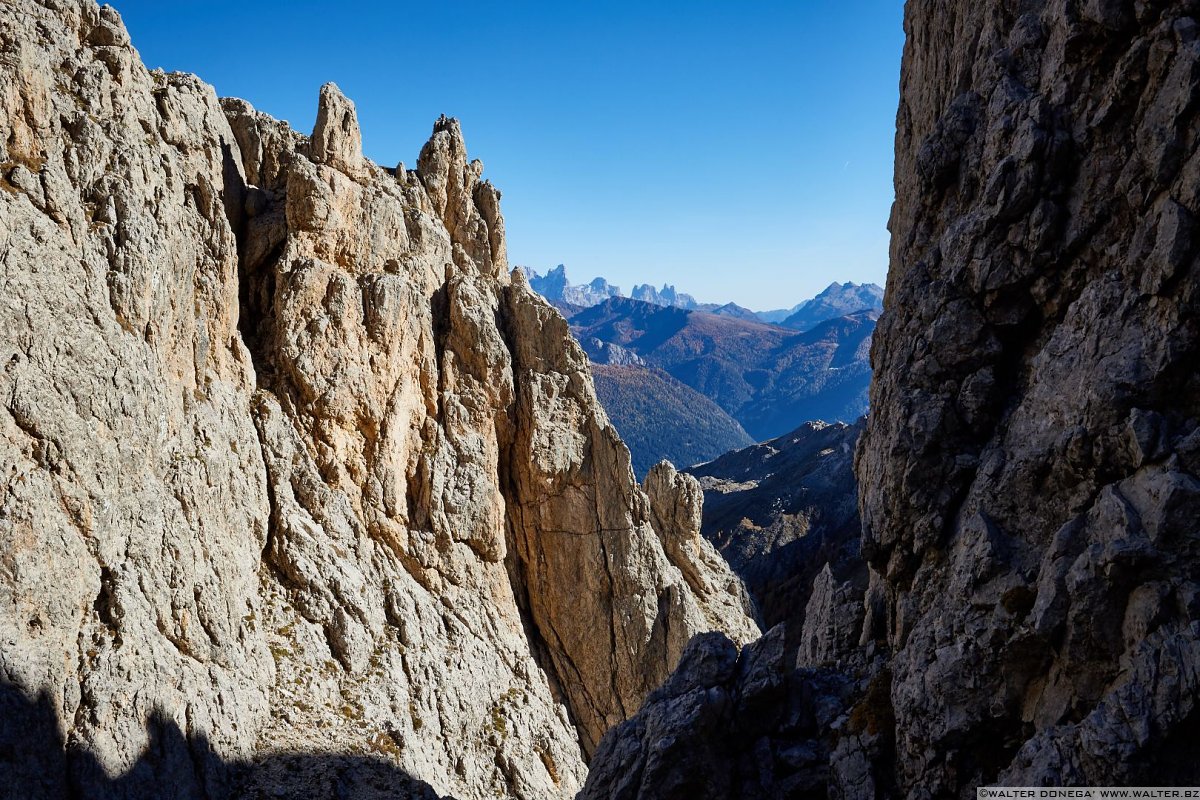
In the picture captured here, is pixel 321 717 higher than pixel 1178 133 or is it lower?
lower

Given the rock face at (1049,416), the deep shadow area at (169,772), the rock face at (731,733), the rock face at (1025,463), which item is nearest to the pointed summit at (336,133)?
the deep shadow area at (169,772)

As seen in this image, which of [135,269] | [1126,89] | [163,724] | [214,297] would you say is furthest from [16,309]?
[1126,89]

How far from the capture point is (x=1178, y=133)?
18453 mm

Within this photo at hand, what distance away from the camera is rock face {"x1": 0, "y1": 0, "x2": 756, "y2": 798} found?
103 feet

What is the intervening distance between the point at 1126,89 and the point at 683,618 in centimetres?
4623

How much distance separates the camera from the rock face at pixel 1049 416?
17.4 meters

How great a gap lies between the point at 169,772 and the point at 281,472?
1698 cm

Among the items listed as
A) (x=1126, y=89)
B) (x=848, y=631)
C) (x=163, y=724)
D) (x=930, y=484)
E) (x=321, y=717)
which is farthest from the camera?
(x=321, y=717)

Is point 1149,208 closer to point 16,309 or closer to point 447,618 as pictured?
point 16,309

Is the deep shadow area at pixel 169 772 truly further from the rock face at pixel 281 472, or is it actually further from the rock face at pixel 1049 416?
the rock face at pixel 1049 416

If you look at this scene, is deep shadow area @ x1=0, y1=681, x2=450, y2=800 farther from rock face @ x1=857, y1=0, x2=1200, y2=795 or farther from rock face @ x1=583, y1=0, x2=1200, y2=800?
rock face @ x1=857, y1=0, x2=1200, y2=795

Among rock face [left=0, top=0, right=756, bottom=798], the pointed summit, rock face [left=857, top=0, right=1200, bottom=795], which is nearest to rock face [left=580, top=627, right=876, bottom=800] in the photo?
rock face [left=857, top=0, right=1200, bottom=795]

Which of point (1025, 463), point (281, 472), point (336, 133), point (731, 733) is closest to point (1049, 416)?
point (1025, 463)

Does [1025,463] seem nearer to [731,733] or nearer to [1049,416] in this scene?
[1049,416]
